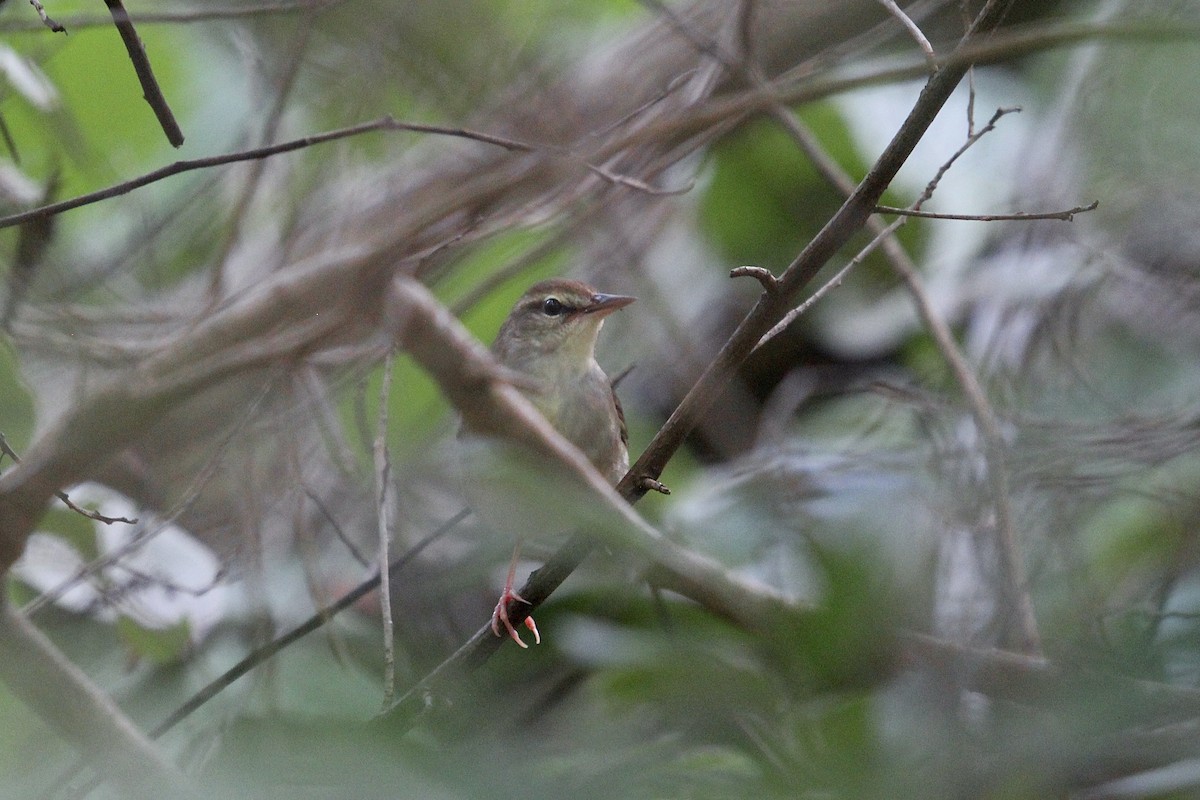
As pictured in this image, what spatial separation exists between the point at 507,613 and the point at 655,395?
234cm

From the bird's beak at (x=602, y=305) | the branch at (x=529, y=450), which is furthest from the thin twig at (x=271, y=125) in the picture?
the branch at (x=529, y=450)

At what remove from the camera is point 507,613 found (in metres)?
2.53

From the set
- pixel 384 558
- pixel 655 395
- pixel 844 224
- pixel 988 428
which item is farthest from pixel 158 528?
pixel 655 395

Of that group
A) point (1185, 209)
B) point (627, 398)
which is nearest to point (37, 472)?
point (627, 398)

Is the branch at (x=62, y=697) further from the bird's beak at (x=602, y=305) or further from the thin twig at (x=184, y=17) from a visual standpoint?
the bird's beak at (x=602, y=305)

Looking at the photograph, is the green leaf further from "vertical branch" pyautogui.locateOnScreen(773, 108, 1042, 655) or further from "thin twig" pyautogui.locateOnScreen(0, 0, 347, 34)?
"vertical branch" pyautogui.locateOnScreen(773, 108, 1042, 655)

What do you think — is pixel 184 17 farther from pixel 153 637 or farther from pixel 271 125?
pixel 153 637

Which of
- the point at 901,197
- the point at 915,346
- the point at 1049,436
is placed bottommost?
the point at 1049,436

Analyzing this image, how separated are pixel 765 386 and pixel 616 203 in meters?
1.04

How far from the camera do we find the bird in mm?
3191

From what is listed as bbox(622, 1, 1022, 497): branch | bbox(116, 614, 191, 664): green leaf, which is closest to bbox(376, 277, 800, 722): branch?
bbox(622, 1, 1022, 497): branch

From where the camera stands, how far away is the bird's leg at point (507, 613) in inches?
100

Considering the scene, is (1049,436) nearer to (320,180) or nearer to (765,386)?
(765,386)

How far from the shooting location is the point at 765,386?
479 cm
